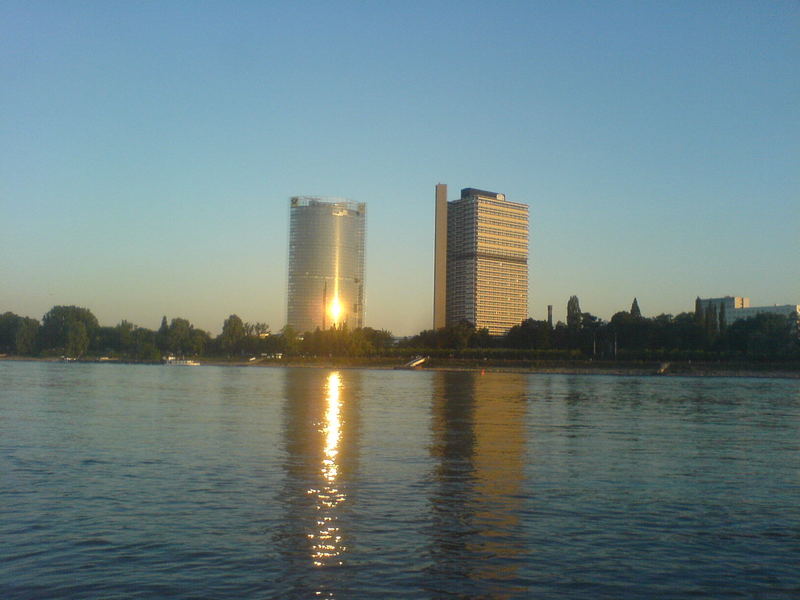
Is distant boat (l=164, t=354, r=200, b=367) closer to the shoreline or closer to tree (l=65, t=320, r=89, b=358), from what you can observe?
the shoreline

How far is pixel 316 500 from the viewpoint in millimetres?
15281

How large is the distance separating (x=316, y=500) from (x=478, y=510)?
326 cm

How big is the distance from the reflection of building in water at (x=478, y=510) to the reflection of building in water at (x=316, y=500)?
1603mm

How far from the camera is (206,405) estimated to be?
42.0m

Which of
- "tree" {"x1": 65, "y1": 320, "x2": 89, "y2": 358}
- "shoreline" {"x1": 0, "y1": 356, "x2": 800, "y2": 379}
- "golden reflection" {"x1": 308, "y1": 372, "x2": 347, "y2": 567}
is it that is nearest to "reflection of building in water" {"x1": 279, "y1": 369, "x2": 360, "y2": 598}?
"golden reflection" {"x1": 308, "y1": 372, "x2": 347, "y2": 567}

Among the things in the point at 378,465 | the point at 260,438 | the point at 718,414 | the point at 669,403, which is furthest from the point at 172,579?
the point at 669,403

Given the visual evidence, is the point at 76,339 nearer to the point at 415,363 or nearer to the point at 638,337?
the point at 415,363

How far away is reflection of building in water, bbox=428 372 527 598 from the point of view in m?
10.6

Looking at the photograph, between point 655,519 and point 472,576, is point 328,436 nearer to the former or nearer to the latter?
point 655,519

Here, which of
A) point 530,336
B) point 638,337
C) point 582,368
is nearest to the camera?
point 582,368

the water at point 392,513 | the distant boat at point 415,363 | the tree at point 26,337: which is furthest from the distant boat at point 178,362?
the water at point 392,513

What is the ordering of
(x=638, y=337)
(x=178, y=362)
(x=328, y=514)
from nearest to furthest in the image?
(x=328, y=514) < (x=638, y=337) < (x=178, y=362)

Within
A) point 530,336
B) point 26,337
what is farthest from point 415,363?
point 26,337

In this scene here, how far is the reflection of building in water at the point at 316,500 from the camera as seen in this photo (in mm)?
10720
